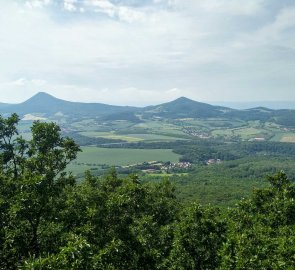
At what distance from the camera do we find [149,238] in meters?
43.6

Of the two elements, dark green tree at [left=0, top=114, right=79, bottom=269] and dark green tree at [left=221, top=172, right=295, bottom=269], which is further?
dark green tree at [left=0, top=114, right=79, bottom=269]

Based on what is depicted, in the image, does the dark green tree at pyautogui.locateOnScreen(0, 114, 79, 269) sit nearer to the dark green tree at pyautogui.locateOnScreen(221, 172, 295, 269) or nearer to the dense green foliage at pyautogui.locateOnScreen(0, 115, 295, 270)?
the dense green foliage at pyautogui.locateOnScreen(0, 115, 295, 270)

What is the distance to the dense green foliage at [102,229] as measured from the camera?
32094mm

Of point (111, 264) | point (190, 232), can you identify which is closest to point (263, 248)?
point (190, 232)

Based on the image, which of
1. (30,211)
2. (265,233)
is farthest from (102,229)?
(265,233)

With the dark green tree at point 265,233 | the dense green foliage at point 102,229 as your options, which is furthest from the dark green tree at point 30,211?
the dark green tree at point 265,233

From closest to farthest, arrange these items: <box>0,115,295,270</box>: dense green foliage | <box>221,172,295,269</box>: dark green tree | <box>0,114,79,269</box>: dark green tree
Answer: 1. <box>221,172,295,269</box>: dark green tree
2. <box>0,115,295,270</box>: dense green foliage
3. <box>0,114,79,269</box>: dark green tree

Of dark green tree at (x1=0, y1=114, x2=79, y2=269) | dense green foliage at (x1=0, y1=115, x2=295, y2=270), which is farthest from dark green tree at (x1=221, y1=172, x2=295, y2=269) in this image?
dark green tree at (x1=0, y1=114, x2=79, y2=269)

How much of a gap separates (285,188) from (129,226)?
Result: 30.2 metres

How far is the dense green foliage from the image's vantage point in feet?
105

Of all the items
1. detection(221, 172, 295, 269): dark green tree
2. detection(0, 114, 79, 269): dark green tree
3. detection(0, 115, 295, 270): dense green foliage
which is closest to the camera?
detection(221, 172, 295, 269): dark green tree

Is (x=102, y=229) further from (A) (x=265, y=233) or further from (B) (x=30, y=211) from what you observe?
(A) (x=265, y=233)

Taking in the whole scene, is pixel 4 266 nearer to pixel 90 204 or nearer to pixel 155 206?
pixel 90 204

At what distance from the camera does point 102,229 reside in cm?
4125
